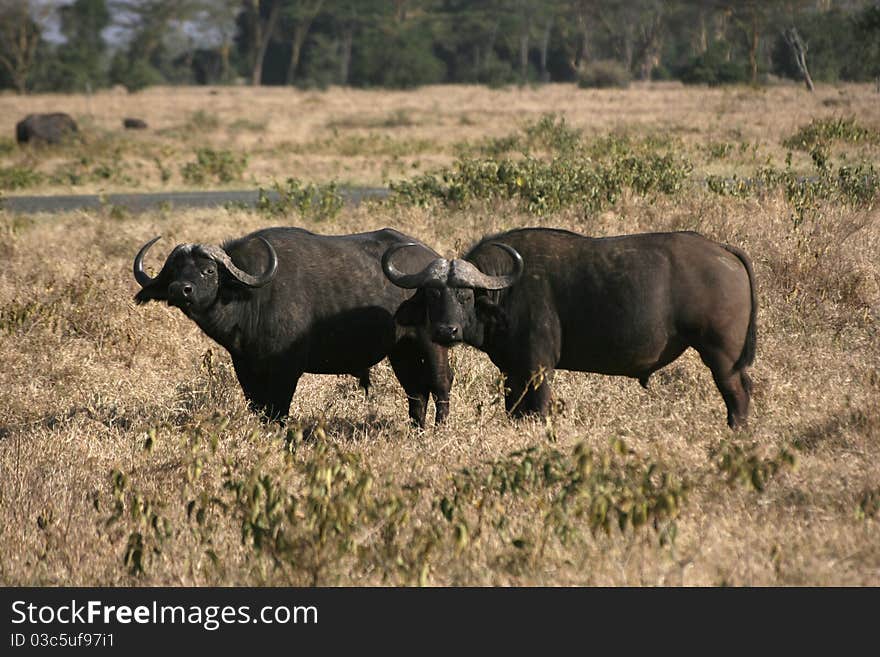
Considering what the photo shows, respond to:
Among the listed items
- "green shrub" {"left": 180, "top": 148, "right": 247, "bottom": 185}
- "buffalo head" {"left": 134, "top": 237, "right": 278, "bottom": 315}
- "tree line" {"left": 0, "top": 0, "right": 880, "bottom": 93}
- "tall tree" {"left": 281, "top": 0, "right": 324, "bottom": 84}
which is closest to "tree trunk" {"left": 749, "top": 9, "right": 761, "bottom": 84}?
"tree line" {"left": 0, "top": 0, "right": 880, "bottom": 93}

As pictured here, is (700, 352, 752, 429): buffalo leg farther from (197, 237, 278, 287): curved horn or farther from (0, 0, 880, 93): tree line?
(0, 0, 880, 93): tree line

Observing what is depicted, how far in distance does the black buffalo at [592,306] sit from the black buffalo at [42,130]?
71.6 ft

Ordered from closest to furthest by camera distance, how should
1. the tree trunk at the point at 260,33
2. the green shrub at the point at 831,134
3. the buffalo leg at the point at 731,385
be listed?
1. the buffalo leg at the point at 731,385
2. the green shrub at the point at 831,134
3. the tree trunk at the point at 260,33

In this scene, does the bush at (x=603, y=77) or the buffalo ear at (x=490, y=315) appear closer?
the buffalo ear at (x=490, y=315)

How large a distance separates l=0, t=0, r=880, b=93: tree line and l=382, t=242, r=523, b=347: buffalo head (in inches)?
1409

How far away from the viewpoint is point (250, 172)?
23.0m

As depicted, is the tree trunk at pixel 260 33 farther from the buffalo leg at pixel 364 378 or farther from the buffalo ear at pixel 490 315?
the buffalo ear at pixel 490 315

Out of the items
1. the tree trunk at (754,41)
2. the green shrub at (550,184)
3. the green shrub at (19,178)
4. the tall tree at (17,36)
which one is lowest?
the green shrub at (550,184)

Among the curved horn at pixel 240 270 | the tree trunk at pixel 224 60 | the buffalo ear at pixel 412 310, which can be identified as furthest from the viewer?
the tree trunk at pixel 224 60

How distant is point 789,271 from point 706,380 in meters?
2.24

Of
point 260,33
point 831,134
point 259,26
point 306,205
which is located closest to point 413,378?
point 306,205

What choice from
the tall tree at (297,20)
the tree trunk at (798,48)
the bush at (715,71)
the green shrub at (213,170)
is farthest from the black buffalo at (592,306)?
the tall tree at (297,20)

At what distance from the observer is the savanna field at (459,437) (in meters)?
4.91

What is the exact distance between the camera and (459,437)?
6.68m
